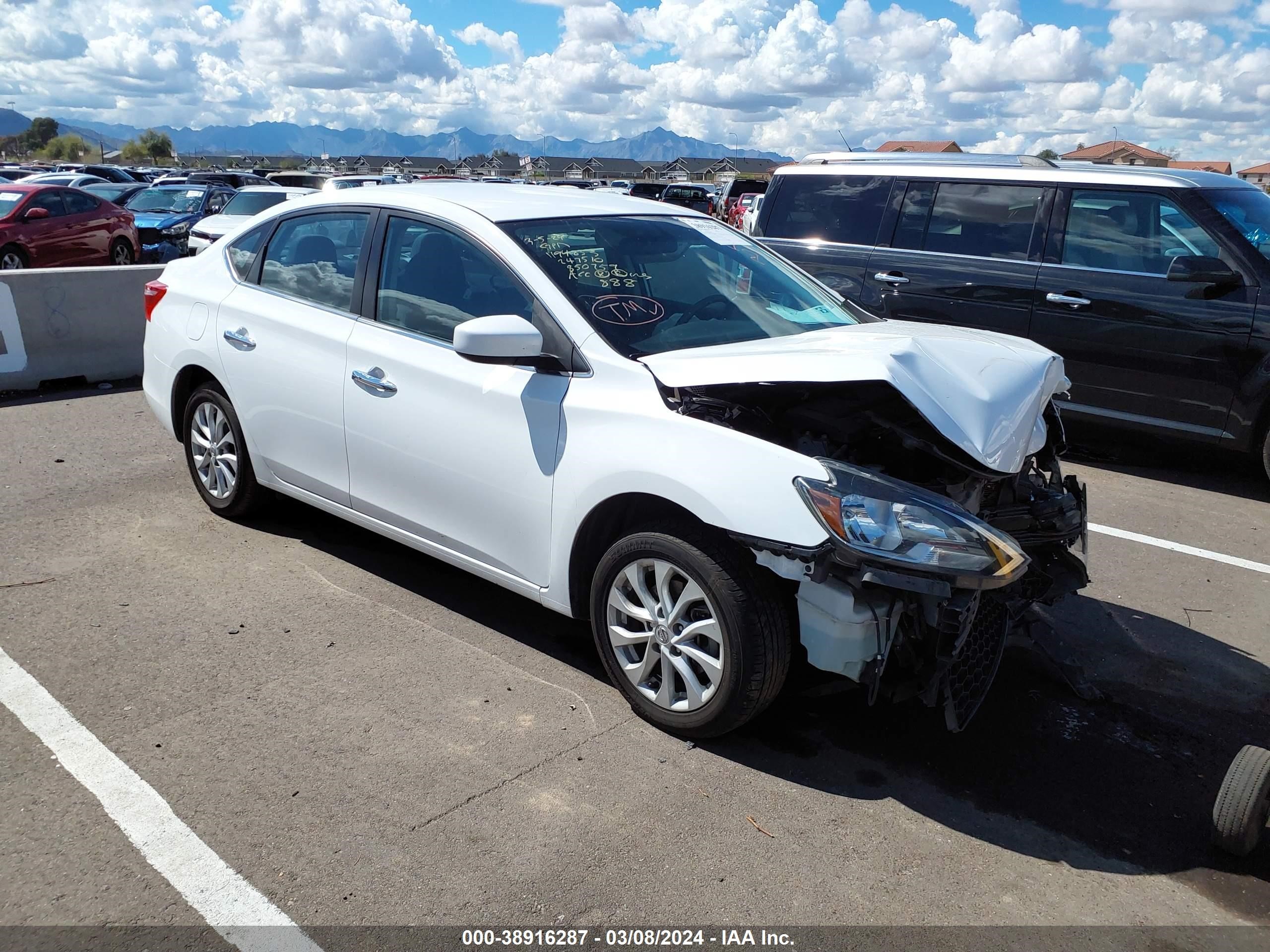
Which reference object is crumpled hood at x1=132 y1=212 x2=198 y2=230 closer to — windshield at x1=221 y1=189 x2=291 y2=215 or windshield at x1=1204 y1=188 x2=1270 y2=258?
windshield at x1=221 y1=189 x2=291 y2=215

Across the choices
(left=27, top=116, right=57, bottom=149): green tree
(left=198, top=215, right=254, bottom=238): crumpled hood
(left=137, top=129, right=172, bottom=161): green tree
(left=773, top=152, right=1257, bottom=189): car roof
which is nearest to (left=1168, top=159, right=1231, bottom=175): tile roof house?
(left=773, top=152, right=1257, bottom=189): car roof

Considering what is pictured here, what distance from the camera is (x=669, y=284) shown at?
4301 mm

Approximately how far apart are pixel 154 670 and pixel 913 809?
9.35 feet

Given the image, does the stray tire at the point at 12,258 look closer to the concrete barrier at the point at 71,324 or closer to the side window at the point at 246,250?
the concrete barrier at the point at 71,324

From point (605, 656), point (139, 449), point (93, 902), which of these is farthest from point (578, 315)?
point (139, 449)

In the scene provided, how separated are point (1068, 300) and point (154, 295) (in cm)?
590

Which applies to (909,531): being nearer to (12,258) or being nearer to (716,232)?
(716,232)

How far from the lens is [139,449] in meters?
7.22

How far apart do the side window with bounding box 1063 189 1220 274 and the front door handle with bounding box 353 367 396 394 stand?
17.2 feet

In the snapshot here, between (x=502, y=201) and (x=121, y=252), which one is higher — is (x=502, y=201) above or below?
above

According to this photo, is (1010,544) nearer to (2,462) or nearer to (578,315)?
(578,315)

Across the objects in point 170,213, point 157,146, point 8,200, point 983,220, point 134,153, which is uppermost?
point 983,220

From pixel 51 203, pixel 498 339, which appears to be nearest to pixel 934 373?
pixel 498 339

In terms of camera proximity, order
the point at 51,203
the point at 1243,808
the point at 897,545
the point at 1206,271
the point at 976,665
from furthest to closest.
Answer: the point at 51,203 < the point at 1206,271 < the point at 976,665 < the point at 897,545 < the point at 1243,808
